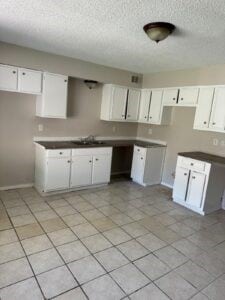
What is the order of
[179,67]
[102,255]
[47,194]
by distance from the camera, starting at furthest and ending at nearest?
[179,67] → [47,194] → [102,255]

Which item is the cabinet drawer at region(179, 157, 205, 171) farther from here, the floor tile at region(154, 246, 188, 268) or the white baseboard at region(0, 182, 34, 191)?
the white baseboard at region(0, 182, 34, 191)

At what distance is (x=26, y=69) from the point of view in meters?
3.53

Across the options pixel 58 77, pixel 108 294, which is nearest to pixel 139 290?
pixel 108 294

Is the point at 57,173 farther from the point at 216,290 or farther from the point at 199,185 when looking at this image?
the point at 216,290

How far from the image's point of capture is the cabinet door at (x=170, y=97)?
431 centimetres

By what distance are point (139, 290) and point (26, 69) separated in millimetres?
3381

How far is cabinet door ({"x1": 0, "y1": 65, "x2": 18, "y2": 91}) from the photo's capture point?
3.36 metres

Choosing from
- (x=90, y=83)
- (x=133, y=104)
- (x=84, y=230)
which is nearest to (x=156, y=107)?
(x=133, y=104)

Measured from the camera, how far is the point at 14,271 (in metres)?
2.04

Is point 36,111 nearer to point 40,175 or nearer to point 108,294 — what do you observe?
point 40,175

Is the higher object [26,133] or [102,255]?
[26,133]

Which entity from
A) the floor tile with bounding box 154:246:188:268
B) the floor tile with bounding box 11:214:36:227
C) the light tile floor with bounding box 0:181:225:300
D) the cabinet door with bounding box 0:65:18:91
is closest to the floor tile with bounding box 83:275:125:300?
the light tile floor with bounding box 0:181:225:300

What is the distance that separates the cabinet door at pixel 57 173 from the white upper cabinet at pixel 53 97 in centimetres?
80

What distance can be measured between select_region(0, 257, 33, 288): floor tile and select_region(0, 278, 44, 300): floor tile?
0.21 ft
